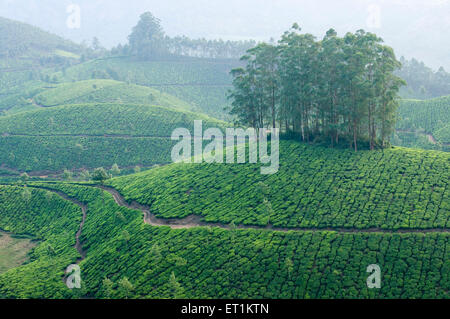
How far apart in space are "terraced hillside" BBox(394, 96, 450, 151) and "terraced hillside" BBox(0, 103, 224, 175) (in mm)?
52831

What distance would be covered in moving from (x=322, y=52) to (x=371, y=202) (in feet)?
89.7

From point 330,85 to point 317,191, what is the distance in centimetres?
1962

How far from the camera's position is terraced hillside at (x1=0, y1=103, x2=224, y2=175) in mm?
106500

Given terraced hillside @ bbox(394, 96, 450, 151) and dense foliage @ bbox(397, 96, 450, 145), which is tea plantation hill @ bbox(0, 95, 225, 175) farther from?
dense foliage @ bbox(397, 96, 450, 145)

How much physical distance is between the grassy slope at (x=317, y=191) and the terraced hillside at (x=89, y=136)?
38805 mm

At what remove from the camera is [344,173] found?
202ft

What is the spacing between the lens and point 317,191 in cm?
5919

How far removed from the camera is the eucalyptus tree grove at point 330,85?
65312 millimetres
